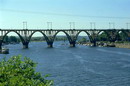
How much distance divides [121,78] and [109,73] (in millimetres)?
7900

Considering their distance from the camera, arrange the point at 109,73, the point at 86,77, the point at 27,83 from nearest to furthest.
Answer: the point at 27,83, the point at 86,77, the point at 109,73

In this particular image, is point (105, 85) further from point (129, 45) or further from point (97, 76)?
point (129, 45)

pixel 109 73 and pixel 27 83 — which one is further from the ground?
pixel 27 83

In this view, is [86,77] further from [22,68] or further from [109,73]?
[22,68]

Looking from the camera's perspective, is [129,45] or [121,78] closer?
[121,78]

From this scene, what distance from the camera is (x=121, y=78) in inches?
2442

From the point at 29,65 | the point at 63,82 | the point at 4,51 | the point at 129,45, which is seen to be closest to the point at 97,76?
the point at 63,82

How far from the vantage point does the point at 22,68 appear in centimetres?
2820

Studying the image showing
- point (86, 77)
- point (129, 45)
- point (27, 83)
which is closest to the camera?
point (27, 83)

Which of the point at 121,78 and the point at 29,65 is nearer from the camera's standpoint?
the point at 29,65

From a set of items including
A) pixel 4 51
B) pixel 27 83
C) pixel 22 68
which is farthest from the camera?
pixel 4 51

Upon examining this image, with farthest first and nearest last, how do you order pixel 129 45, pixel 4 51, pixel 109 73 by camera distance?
pixel 129 45, pixel 4 51, pixel 109 73

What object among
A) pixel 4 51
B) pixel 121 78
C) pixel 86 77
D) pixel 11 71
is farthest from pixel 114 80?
pixel 4 51

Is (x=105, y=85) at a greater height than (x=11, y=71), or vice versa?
(x=11, y=71)
